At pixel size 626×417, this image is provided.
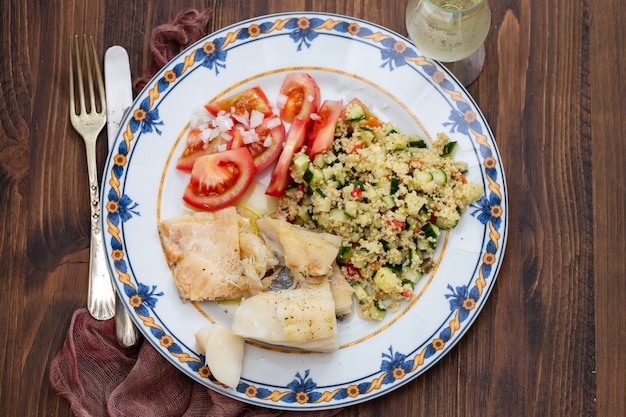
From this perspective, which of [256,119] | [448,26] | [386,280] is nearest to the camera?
[448,26]

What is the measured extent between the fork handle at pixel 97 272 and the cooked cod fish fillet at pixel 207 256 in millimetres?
292

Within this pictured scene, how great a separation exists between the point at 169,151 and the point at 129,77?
37cm

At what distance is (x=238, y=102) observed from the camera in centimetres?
285

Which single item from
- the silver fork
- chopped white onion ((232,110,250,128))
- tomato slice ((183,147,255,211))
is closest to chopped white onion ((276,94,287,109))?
chopped white onion ((232,110,250,128))

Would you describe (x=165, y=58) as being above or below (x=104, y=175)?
above

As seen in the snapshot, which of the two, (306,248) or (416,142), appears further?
(416,142)

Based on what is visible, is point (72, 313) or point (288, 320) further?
point (72, 313)

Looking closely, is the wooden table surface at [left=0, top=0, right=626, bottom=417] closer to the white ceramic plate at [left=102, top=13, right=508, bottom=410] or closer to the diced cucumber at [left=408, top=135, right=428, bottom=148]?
the white ceramic plate at [left=102, top=13, right=508, bottom=410]

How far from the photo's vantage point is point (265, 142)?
280cm

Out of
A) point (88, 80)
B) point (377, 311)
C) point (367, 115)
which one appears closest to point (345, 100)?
point (367, 115)

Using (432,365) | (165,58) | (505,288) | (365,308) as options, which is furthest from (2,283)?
(505,288)

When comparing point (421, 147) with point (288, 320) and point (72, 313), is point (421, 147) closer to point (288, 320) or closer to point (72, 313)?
point (288, 320)

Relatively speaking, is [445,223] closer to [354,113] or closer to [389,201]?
[389,201]

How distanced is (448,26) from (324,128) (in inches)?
23.9
